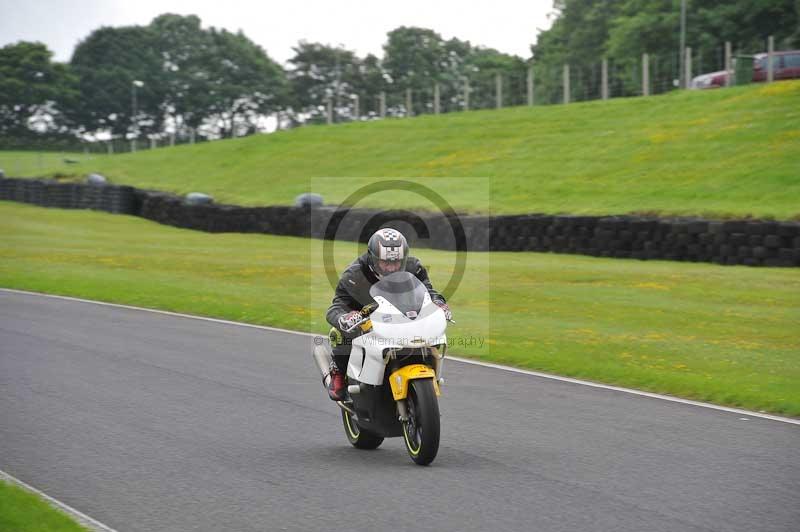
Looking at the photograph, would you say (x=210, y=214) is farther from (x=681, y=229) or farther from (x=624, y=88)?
(x=624, y=88)

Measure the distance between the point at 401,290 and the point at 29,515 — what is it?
Answer: 2.87 meters

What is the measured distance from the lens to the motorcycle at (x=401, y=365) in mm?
7043

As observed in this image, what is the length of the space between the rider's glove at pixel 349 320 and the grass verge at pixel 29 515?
2.33 metres

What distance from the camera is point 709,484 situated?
6.65 m

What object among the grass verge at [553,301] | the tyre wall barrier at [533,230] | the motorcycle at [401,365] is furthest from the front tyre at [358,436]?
the tyre wall barrier at [533,230]

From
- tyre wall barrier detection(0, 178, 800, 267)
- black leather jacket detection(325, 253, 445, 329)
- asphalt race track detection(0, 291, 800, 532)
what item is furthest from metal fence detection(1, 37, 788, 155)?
black leather jacket detection(325, 253, 445, 329)

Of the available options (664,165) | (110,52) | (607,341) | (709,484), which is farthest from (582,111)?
(110,52)

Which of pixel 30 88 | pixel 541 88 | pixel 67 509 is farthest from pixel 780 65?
pixel 30 88

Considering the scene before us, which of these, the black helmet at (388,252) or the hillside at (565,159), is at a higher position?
the hillside at (565,159)

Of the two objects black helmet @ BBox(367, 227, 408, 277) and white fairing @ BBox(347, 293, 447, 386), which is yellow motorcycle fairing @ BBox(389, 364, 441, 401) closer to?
white fairing @ BBox(347, 293, 447, 386)

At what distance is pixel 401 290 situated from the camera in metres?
7.37

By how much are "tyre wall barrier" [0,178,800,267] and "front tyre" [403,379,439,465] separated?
1440cm

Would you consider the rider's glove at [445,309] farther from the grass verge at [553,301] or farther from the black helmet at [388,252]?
the grass verge at [553,301]

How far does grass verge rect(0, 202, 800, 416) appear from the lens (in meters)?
11.8
